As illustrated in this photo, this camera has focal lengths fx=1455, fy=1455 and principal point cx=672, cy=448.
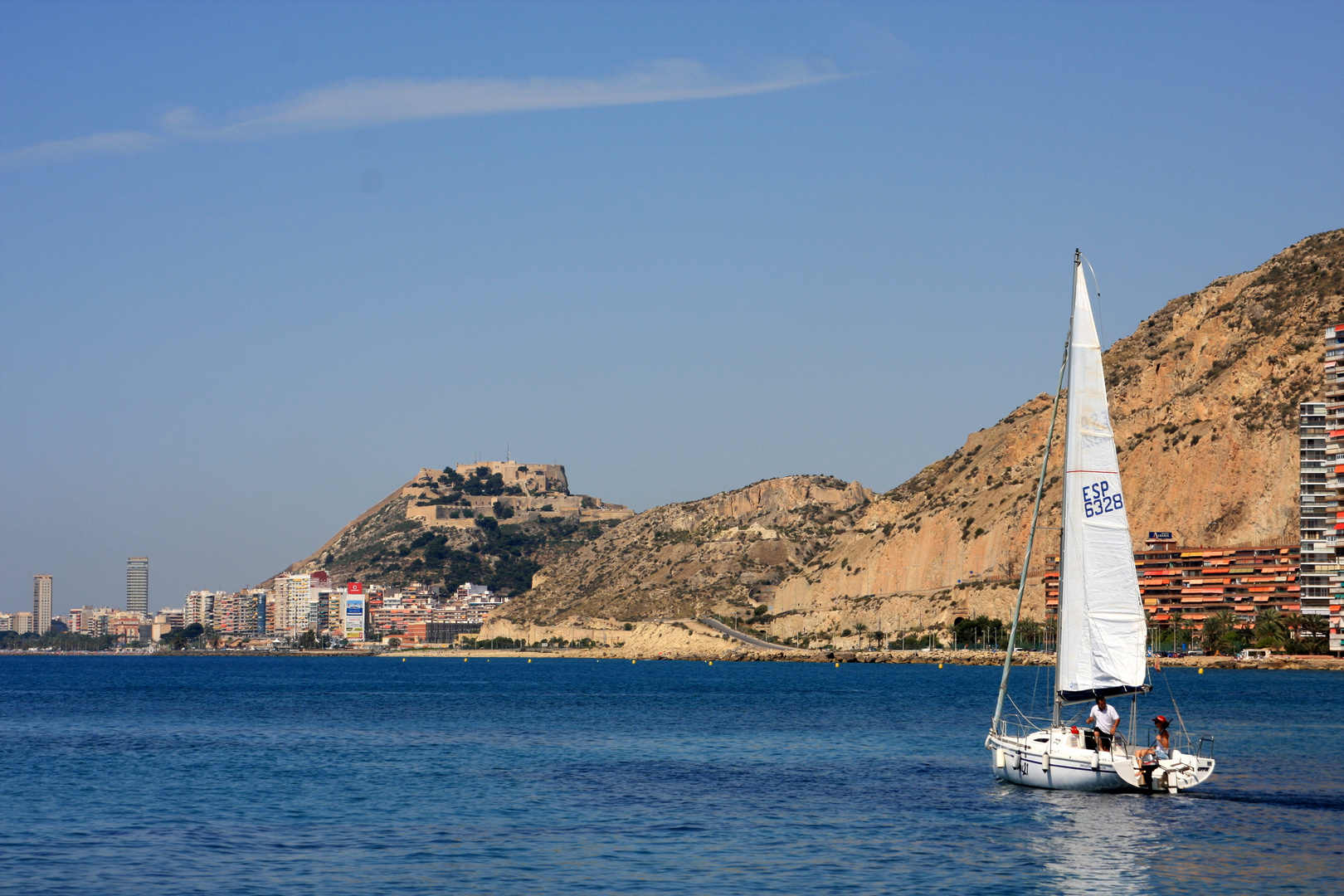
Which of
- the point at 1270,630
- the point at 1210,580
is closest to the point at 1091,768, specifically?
the point at 1270,630

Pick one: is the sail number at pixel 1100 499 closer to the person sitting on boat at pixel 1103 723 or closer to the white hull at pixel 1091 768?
the person sitting on boat at pixel 1103 723

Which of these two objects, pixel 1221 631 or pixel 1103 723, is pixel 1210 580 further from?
pixel 1103 723

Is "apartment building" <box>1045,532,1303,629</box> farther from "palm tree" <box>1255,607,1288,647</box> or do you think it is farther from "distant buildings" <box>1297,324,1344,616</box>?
"distant buildings" <box>1297,324,1344,616</box>

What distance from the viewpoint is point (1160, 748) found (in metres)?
39.6

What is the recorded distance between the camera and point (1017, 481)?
650 feet

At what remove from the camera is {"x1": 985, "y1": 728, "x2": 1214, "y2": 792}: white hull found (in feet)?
124

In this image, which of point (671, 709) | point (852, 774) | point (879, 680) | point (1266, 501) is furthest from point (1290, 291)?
point (852, 774)

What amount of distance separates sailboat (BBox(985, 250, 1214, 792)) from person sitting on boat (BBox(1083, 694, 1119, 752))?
0.16 meters

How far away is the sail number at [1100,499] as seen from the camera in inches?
1516

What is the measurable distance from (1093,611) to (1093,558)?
1422 millimetres

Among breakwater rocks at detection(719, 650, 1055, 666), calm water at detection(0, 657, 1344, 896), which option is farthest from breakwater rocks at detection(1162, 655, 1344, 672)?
calm water at detection(0, 657, 1344, 896)

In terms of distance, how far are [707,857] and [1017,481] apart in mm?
173429

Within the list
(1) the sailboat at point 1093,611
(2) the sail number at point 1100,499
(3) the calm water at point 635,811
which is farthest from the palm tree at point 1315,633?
(2) the sail number at point 1100,499

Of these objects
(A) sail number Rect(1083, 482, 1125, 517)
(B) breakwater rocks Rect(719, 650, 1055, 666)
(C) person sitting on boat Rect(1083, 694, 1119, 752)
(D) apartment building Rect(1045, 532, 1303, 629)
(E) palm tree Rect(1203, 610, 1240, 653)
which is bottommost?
(B) breakwater rocks Rect(719, 650, 1055, 666)
